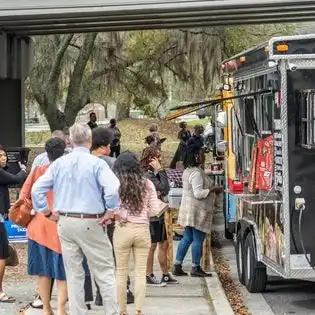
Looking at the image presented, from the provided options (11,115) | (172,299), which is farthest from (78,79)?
(172,299)

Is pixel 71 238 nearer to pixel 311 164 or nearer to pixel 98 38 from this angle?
pixel 311 164

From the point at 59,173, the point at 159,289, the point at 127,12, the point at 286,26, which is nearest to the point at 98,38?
the point at 286,26

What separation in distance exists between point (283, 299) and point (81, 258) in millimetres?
3491

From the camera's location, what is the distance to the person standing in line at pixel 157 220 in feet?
30.6

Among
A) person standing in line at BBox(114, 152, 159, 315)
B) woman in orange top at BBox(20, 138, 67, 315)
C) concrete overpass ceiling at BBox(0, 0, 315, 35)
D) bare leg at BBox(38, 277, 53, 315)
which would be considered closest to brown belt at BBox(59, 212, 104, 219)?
woman in orange top at BBox(20, 138, 67, 315)

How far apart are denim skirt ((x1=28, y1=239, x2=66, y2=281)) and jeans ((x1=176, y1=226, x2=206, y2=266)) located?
3112 mm

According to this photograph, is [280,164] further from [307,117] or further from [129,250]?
[129,250]

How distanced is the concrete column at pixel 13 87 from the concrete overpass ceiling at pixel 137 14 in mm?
499

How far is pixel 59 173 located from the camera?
7309 mm

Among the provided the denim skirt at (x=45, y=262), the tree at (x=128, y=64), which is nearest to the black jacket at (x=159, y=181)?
the denim skirt at (x=45, y=262)

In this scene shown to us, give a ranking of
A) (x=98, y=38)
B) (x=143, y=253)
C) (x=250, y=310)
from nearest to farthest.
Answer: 1. (x=143, y=253)
2. (x=250, y=310)
3. (x=98, y=38)

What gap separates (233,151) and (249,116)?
1879 millimetres

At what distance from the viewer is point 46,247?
7.96 metres

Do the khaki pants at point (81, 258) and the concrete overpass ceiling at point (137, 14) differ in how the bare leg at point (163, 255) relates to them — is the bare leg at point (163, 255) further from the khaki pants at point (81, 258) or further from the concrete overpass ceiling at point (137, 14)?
the concrete overpass ceiling at point (137, 14)
